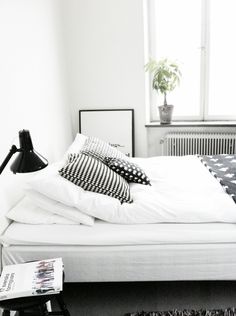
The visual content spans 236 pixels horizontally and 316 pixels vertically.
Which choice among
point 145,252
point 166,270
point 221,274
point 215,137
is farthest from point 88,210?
point 215,137

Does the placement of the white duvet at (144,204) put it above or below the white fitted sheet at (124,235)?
above

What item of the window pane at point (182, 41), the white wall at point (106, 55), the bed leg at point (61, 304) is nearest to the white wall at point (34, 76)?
the white wall at point (106, 55)

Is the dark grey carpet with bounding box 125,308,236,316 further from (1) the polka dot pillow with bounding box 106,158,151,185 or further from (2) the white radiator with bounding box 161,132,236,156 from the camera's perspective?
(2) the white radiator with bounding box 161,132,236,156

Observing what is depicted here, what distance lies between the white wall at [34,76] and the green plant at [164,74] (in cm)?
93

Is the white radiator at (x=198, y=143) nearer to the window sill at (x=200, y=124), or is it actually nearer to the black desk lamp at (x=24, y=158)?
the window sill at (x=200, y=124)

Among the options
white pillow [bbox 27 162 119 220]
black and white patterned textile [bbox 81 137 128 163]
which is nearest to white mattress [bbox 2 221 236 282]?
white pillow [bbox 27 162 119 220]

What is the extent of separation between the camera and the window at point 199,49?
3.28m

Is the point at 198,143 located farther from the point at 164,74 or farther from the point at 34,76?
the point at 34,76

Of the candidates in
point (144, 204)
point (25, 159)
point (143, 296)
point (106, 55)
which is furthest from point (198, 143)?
point (25, 159)

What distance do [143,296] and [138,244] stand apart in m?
0.40

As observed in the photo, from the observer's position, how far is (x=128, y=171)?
6.93 ft

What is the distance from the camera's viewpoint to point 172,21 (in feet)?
11.0

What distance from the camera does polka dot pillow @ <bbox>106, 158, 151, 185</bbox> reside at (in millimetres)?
2094

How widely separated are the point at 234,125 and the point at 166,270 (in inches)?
83.2
